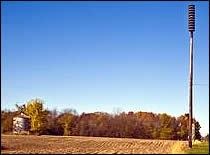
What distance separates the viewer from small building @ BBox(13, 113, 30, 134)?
82750mm

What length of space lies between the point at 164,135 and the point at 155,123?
719cm

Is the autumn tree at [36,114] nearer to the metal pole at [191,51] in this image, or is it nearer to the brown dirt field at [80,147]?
the brown dirt field at [80,147]

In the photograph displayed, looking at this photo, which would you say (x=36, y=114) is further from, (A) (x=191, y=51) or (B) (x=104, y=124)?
(A) (x=191, y=51)

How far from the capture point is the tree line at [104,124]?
3888 inches

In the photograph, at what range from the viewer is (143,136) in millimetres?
112250

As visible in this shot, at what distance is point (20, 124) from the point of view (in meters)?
87.2

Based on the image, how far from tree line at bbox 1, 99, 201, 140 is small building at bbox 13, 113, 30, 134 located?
17.6 feet

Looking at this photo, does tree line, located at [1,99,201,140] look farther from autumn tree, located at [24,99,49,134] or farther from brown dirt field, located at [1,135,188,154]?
brown dirt field, located at [1,135,188,154]

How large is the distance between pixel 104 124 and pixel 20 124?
32395 mm

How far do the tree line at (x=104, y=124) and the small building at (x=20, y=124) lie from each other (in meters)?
5.37

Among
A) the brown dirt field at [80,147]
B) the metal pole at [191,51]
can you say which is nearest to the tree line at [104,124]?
the brown dirt field at [80,147]

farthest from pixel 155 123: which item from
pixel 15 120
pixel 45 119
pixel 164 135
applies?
pixel 15 120

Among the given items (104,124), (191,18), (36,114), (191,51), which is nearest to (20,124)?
(36,114)

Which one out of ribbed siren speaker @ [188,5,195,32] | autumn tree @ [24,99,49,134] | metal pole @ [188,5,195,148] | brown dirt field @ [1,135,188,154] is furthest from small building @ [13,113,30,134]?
ribbed siren speaker @ [188,5,195,32]
